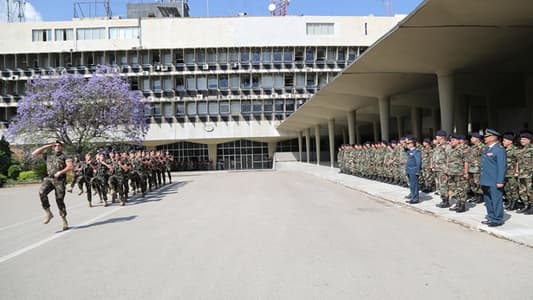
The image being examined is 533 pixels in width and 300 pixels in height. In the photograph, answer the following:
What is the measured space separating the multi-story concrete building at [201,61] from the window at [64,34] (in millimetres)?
126

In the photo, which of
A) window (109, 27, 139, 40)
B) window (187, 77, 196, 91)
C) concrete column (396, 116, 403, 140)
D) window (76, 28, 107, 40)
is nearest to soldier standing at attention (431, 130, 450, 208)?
concrete column (396, 116, 403, 140)

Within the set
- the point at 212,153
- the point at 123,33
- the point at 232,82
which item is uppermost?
the point at 123,33

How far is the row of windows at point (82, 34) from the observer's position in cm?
5347

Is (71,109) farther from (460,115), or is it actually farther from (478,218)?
(478,218)

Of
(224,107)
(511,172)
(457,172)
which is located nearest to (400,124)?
(224,107)

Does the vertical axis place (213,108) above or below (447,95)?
above

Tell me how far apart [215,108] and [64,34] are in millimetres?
21394

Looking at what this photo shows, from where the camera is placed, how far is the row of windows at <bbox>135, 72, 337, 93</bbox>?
53375 mm

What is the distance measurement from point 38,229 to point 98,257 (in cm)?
414

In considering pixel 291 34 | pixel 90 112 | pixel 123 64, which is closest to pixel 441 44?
pixel 90 112

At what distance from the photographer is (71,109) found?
2988cm

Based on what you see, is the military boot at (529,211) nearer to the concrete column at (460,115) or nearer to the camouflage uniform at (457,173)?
the camouflage uniform at (457,173)

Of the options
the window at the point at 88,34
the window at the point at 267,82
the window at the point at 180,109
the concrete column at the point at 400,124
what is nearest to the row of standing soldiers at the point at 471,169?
the concrete column at the point at 400,124

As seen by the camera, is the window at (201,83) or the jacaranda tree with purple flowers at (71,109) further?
the window at (201,83)
